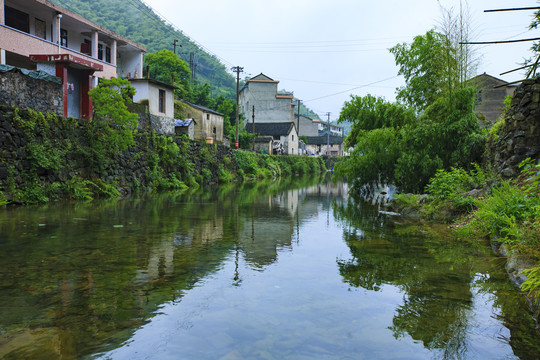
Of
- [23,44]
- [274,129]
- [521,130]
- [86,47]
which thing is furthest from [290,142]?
[521,130]

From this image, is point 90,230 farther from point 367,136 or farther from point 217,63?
point 217,63

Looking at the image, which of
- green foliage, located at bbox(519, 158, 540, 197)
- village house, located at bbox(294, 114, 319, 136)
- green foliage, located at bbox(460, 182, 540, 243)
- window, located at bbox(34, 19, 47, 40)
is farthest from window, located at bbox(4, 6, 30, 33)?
village house, located at bbox(294, 114, 319, 136)

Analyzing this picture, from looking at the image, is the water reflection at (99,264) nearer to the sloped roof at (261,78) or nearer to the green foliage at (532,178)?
the green foliage at (532,178)

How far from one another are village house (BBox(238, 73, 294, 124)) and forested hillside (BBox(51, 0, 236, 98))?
1318 cm

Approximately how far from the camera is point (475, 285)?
5.68 meters

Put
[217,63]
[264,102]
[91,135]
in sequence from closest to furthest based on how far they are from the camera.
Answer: [91,135] < [264,102] < [217,63]

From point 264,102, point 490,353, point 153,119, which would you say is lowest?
point 490,353

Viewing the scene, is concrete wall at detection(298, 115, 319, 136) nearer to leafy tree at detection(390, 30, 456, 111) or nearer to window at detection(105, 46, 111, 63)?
window at detection(105, 46, 111, 63)

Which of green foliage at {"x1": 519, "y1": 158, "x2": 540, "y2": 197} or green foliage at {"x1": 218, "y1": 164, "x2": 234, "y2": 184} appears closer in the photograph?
green foliage at {"x1": 519, "y1": 158, "x2": 540, "y2": 197}

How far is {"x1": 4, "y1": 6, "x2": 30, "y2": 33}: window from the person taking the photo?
20984 mm

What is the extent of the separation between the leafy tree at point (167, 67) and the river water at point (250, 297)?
38253mm

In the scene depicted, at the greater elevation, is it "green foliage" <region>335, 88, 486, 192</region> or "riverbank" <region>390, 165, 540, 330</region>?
"green foliage" <region>335, 88, 486, 192</region>

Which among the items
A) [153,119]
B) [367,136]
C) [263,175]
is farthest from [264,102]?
[367,136]

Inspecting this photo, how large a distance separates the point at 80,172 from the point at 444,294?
15.9 meters
